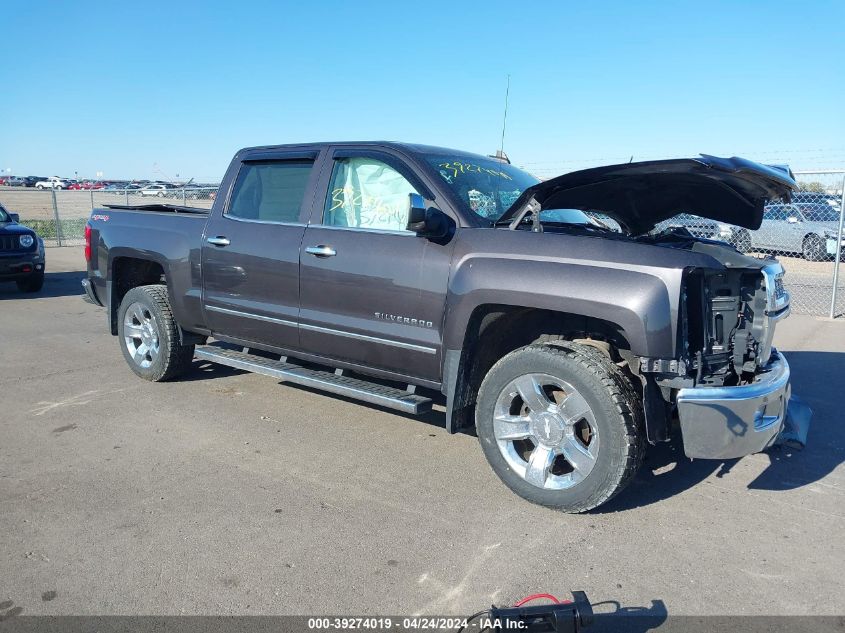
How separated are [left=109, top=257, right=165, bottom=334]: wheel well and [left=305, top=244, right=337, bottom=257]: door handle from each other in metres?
2.15

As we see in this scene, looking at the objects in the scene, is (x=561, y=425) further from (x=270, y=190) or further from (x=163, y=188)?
(x=163, y=188)

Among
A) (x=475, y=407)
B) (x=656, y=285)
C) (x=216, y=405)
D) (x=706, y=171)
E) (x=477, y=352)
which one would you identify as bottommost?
(x=216, y=405)

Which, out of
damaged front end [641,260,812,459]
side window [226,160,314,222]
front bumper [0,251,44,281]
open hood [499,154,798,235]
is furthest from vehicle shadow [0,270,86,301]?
damaged front end [641,260,812,459]

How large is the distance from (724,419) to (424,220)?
1.84 m

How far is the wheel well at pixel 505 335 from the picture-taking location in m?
3.86

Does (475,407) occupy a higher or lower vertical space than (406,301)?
lower

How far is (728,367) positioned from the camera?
368 cm

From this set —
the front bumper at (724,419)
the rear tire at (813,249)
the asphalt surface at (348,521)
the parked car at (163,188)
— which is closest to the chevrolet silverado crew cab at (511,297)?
the front bumper at (724,419)

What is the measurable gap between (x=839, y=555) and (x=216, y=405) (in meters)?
4.21

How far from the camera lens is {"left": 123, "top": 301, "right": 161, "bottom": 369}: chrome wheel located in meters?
5.96

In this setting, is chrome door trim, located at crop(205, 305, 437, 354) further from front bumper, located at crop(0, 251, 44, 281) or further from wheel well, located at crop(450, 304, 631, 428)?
front bumper, located at crop(0, 251, 44, 281)

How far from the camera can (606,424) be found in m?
3.46

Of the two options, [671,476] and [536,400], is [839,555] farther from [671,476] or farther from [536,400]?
[536,400]

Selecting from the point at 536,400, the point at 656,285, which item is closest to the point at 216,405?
the point at 536,400
